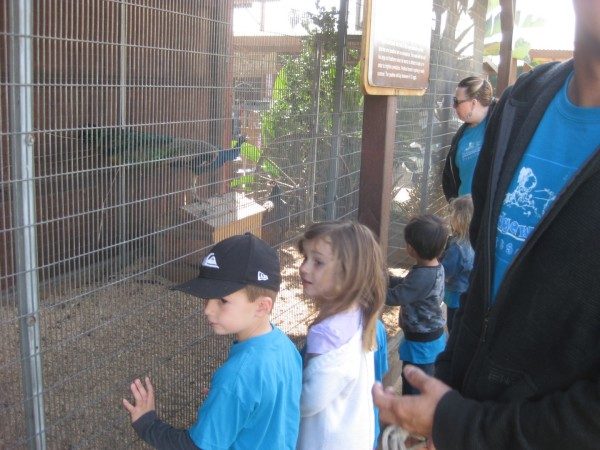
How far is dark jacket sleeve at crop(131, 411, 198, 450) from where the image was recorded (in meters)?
1.84

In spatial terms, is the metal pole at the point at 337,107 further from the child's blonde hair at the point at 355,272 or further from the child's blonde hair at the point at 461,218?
the child's blonde hair at the point at 355,272

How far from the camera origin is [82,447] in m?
2.40

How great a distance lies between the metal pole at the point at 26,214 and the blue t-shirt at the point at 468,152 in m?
3.28

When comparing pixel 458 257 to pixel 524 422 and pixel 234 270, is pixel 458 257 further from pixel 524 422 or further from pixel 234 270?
pixel 524 422

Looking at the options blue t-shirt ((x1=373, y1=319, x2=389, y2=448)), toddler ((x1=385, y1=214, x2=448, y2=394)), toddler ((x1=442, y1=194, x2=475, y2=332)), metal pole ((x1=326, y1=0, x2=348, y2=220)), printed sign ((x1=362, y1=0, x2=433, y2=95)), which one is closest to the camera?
blue t-shirt ((x1=373, y1=319, x2=389, y2=448))

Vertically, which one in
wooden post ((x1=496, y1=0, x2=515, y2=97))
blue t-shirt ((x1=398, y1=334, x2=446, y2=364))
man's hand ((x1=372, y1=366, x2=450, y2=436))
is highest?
wooden post ((x1=496, y1=0, x2=515, y2=97))

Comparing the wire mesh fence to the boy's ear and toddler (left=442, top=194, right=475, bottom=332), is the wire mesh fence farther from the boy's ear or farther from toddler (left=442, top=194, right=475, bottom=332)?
toddler (left=442, top=194, right=475, bottom=332)

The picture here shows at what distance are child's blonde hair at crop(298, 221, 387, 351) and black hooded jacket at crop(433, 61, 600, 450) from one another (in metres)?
0.97

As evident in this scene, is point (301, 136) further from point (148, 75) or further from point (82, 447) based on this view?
point (82, 447)

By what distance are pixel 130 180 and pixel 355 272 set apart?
0.95 metres

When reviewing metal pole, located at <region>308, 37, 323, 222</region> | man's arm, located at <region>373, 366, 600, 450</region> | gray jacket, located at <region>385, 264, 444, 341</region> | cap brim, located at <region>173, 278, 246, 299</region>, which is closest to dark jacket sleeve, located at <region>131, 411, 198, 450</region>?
cap brim, located at <region>173, 278, 246, 299</region>

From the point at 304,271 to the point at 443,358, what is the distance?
916mm

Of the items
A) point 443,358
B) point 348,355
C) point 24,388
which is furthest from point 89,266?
point 443,358

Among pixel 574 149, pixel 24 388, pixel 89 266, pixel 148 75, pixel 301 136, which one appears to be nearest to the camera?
pixel 574 149
